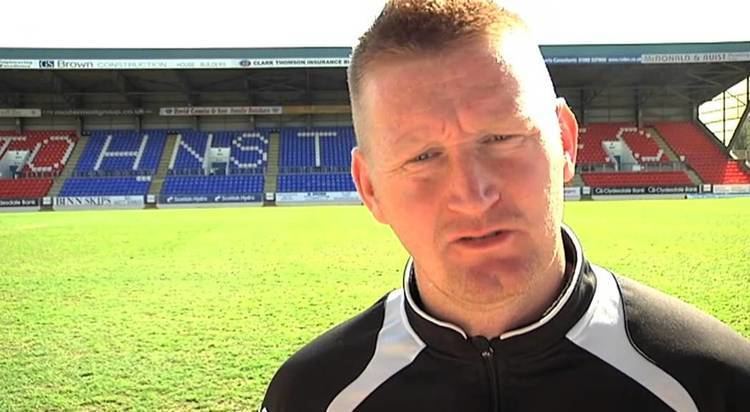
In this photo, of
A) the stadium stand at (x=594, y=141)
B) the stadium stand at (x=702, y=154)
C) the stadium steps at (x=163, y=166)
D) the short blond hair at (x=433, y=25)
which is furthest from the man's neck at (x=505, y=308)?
the stadium stand at (x=702, y=154)

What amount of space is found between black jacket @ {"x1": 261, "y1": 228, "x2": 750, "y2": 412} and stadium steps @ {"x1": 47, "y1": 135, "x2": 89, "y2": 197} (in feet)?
120

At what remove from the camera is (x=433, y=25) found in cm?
126

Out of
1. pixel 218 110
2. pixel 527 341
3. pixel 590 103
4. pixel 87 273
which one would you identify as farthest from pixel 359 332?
pixel 590 103

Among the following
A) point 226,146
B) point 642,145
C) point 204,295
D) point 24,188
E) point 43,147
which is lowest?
point 642,145

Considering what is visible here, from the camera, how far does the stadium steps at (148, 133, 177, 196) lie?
116 feet

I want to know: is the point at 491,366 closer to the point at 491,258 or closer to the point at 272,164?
the point at 491,258

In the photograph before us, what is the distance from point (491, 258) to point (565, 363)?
323 millimetres

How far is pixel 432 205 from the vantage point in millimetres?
1249

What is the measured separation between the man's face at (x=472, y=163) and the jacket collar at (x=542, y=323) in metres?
0.11

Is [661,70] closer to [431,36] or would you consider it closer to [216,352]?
[216,352]

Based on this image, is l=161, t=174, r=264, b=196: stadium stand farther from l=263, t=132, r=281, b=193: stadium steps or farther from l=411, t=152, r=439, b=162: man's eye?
l=411, t=152, r=439, b=162: man's eye

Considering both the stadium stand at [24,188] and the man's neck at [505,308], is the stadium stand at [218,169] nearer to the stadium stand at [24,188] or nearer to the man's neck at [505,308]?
the stadium stand at [24,188]

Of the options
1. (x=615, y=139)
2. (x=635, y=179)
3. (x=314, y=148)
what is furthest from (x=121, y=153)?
(x=615, y=139)

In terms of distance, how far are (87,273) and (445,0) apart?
30.7 ft
